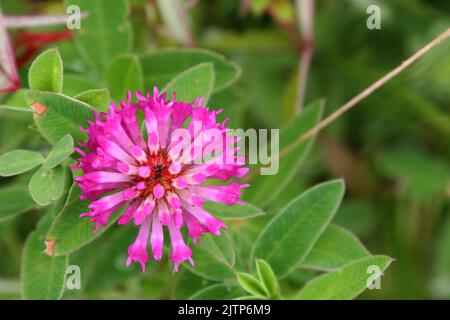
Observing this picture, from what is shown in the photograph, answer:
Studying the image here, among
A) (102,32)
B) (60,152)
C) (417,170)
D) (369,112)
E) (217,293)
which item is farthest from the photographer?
(369,112)

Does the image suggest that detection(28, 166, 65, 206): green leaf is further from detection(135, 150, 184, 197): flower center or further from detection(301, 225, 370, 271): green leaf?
detection(301, 225, 370, 271): green leaf

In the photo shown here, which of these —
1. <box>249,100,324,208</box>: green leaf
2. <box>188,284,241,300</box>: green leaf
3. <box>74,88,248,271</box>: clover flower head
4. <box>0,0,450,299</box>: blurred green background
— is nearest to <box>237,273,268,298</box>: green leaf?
<box>188,284,241,300</box>: green leaf

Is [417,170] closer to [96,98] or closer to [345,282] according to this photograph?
[345,282]

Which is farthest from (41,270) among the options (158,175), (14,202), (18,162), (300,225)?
(300,225)

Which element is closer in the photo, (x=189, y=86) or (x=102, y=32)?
(x=189, y=86)
